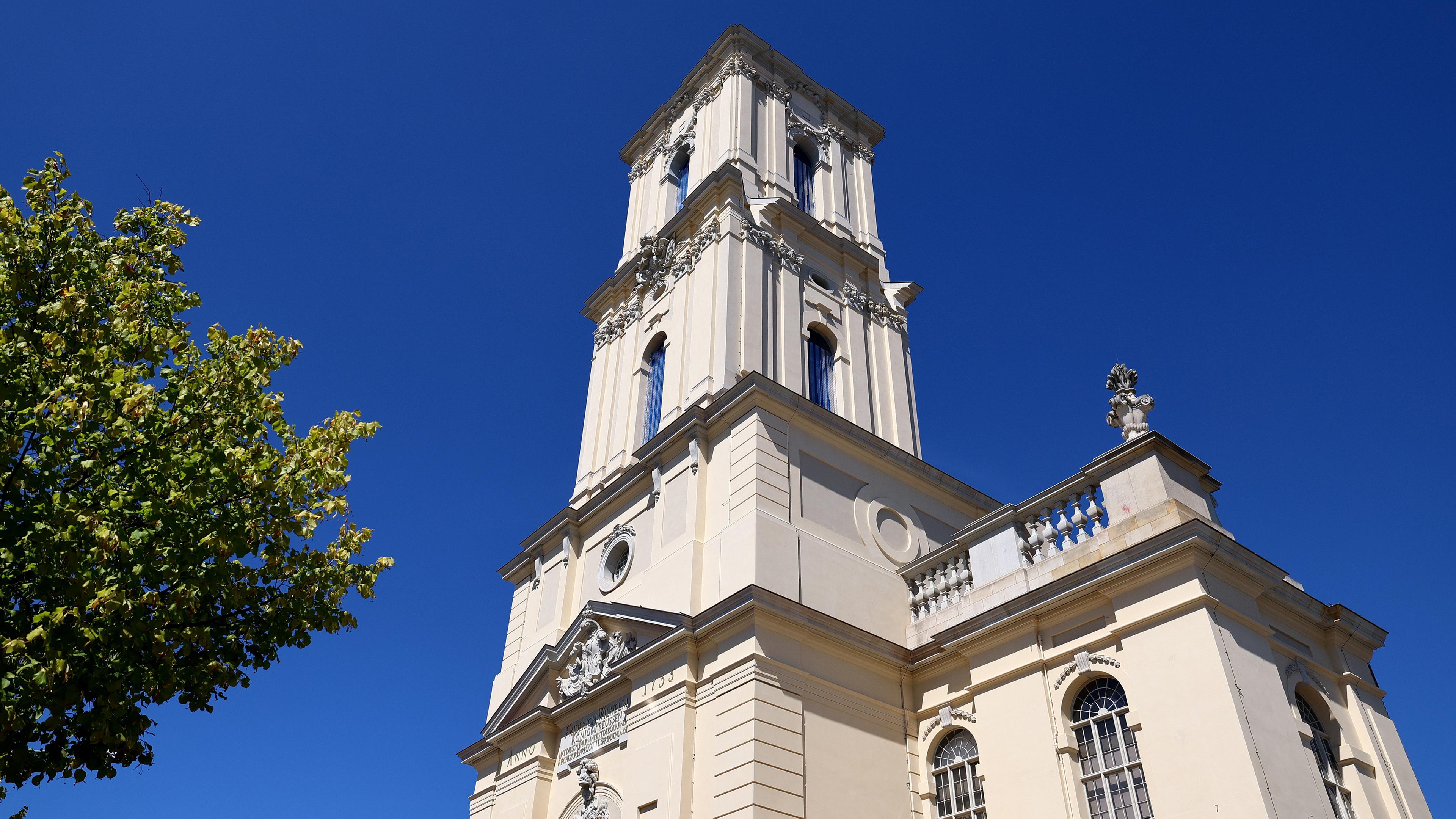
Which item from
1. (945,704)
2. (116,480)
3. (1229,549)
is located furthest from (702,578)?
(116,480)

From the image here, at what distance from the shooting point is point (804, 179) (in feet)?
96.0

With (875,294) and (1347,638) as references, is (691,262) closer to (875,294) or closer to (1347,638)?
(875,294)

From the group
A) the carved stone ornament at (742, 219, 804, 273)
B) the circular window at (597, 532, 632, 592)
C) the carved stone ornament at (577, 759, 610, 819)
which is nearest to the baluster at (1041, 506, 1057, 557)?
the circular window at (597, 532, 632, 592)

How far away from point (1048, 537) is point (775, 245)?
36.9 ft

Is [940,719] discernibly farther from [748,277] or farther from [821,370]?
[748,277]

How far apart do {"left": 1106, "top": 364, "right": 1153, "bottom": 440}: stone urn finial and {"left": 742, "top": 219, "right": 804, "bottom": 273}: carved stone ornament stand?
10150 mm

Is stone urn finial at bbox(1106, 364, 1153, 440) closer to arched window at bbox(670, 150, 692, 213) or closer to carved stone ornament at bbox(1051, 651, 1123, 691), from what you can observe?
carved stone ornament at bbox(1051, 651, 1123, 691)

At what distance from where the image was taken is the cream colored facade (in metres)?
13.0

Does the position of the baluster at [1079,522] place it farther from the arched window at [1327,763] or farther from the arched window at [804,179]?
the arched window at [804,179]

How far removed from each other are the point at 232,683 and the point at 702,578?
8.11m

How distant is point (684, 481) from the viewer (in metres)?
19.1

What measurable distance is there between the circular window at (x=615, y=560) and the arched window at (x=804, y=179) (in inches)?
462

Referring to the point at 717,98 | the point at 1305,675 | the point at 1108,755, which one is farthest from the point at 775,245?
the point at 1305,675

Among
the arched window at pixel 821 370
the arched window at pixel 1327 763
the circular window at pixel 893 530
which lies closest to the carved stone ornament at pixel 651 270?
the arched window at pixel 821 370
